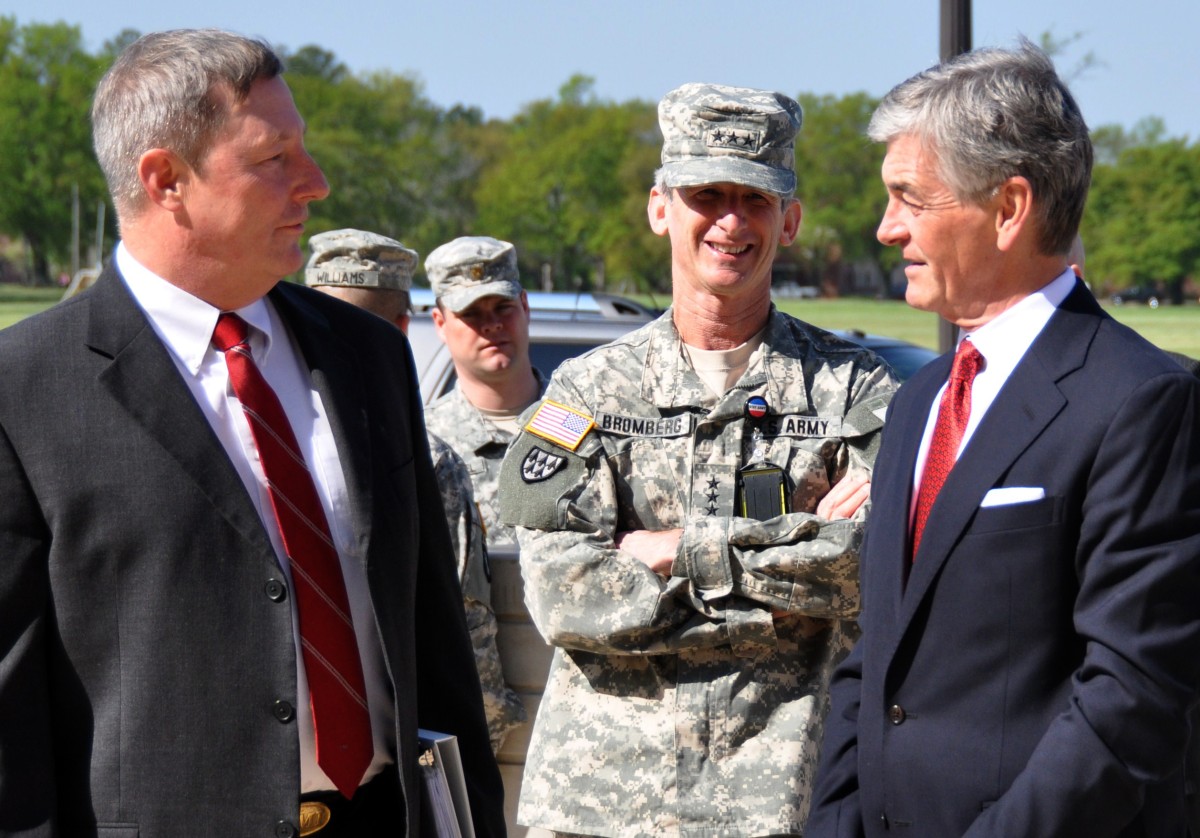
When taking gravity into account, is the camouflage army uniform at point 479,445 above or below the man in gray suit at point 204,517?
below

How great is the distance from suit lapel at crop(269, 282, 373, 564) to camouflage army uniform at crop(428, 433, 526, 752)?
4.71 ft

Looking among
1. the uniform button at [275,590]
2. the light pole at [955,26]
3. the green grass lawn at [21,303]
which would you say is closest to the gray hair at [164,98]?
the uniform button at [275,590]

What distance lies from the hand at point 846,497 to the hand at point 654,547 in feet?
1.07

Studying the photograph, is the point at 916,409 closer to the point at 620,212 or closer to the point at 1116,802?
the point at 1116,802

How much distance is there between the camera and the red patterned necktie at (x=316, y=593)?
217 centimetres

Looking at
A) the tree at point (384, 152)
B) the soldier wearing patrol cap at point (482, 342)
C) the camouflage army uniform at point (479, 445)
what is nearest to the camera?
the camouflage army uniform at point (479, 445)

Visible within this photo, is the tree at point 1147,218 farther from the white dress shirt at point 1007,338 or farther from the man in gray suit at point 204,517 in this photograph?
the man in gray suit at point 204,517

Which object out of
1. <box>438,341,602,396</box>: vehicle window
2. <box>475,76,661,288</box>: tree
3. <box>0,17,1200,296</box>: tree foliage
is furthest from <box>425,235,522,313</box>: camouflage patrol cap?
<box>475,76,661,288</box>: tree

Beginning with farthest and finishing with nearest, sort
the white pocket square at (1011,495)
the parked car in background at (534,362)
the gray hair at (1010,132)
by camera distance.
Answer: the parked car in background at (534,362)
the gray hair at (1010,132)
the white pocket square at (1011,495)

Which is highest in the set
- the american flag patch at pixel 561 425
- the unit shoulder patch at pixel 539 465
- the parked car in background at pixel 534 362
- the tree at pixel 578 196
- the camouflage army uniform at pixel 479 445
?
the american flag patch at pixel 561 425

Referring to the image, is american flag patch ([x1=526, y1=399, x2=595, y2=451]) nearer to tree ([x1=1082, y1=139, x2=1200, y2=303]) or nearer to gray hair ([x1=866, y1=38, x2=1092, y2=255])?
gray hair ([x1=866, y1=38, x2=1092, y2=255])

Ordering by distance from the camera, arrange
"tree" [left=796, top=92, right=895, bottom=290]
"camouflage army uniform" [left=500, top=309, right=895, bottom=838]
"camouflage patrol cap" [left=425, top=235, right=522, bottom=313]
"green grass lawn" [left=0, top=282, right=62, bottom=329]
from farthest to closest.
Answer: "tree" [left=796, top=92, right=895, bottom=290] → "green grass lawn" [left=0, top=282, right=62, bottom=329] → "camouflage patrol cap" [left=425, top=235, right=522, bottom=313] → "camouflage army uniform" [left=500, top=309, right=895, bottom=838]

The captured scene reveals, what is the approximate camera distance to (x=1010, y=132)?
2.15 m

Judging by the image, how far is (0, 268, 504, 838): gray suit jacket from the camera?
6.59ft
